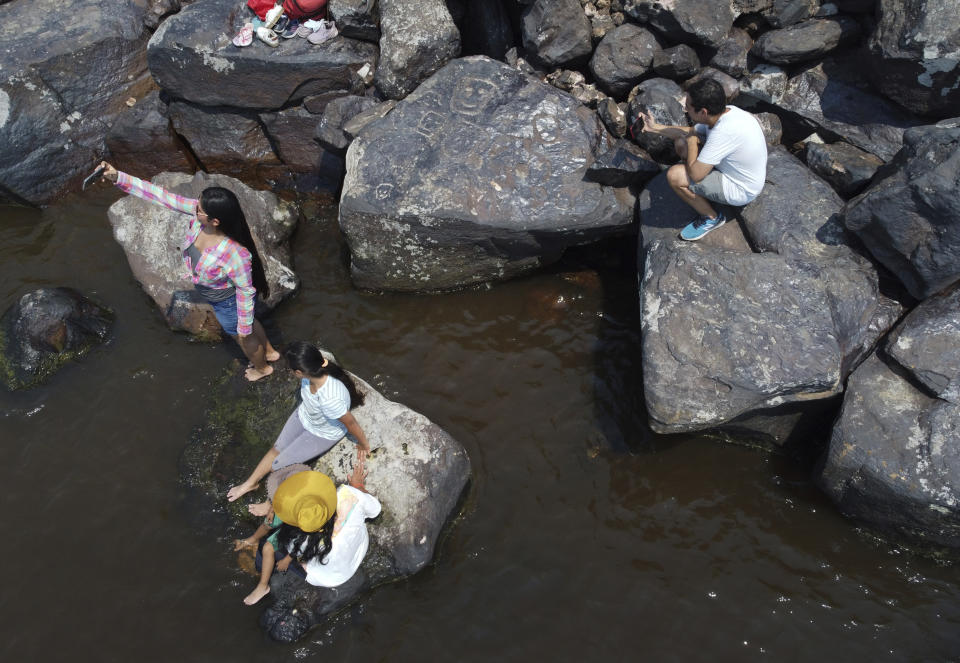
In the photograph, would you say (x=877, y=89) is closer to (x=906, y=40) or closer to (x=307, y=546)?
(x=906, y=40)

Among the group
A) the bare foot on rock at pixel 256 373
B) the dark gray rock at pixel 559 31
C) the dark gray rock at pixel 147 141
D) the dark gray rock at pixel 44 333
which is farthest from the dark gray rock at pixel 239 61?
the bare foot on rock at pixel 256 373

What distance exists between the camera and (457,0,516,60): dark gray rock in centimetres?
827

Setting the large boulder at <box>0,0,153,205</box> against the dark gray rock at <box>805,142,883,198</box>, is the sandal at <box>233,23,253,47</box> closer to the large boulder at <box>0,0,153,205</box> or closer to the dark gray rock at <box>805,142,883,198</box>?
the large boulder at <box>0,0,153,205</box>

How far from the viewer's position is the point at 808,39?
6844 millimetres

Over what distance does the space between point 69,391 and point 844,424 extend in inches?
289

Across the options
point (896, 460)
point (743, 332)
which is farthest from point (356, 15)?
point (896, 460)

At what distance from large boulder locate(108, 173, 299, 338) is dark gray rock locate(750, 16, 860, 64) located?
585cm

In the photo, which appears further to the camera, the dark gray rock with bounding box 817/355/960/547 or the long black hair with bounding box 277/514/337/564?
the dark gray rock with bounding box 817/355/960/547

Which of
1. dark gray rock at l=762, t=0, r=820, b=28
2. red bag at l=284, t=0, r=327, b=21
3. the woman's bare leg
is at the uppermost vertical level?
red bag at l=284, t=0, r=327, b=21

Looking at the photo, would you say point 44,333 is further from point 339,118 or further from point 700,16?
point 700,16

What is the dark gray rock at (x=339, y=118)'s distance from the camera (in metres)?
7.74

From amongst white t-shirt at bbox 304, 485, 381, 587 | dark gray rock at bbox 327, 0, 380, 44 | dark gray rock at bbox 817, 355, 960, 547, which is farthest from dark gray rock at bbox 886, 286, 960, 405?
dark gray rock at bbox 327, 0, 380, 44

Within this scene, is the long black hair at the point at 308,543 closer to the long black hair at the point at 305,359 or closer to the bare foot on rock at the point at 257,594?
the bare foot on rock at the point at 257,594

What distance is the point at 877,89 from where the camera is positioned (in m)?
6.70
